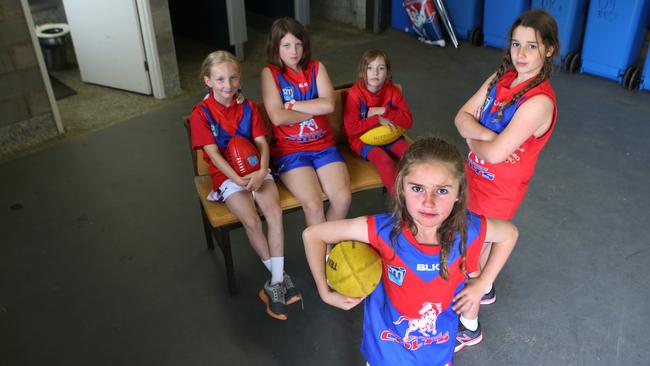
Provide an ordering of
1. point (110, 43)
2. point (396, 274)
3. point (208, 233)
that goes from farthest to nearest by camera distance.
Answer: point (110, 43) → point (208, 233) → point (396, 274)

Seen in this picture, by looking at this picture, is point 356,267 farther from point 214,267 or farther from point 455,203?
point 214,267

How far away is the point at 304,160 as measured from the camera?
2945 mm

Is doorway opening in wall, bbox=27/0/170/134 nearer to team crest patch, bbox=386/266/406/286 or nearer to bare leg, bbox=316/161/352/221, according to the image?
bare leg, bbox=316/161/352/221

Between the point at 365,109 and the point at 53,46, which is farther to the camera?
the point at 53,46

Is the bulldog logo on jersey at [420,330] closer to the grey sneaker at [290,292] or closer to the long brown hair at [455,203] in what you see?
the long brown hair at [455,203]

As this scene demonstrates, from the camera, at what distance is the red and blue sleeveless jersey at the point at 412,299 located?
179 cm

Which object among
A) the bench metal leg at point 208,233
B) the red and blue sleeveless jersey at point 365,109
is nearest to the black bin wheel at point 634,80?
the red and blue sleeveless jersey at point 365,109

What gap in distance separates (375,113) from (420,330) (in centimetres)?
144

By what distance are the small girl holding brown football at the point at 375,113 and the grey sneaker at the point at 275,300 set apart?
0.78 m

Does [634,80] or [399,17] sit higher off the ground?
[399,17]

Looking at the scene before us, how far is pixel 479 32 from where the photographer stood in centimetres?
625

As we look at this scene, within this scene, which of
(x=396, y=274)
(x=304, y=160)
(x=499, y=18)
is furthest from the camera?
(x=499, y=18)

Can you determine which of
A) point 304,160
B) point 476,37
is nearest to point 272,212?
point 304,160

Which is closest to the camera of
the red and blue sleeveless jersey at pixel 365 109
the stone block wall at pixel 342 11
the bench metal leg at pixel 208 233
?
the red and blue sleeveless jersey at pixel 365 109
